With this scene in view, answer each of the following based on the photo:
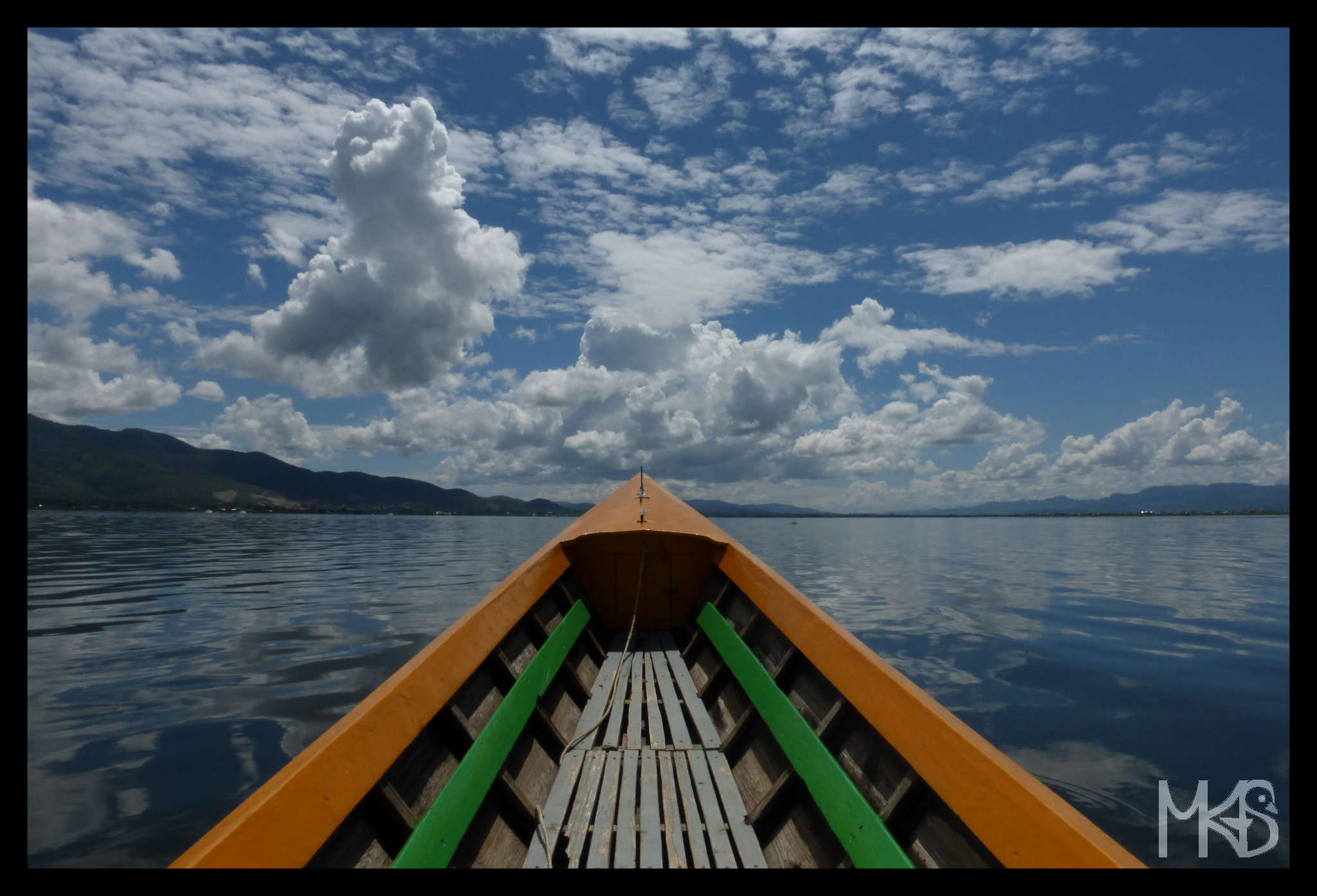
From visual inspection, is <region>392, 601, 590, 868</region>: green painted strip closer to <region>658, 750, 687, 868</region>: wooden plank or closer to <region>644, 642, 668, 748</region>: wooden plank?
<region>644, 642, 668, 748</region>: wooden plank

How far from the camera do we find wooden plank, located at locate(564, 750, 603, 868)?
3.20 metres

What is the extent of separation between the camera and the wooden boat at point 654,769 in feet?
7.39

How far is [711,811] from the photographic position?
140 inches

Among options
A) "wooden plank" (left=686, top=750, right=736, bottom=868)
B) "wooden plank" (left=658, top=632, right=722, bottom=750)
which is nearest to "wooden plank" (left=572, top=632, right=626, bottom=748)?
"wooden plank" (left=658, top=632, right=722, bottom=750)

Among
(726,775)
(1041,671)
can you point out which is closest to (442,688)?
(726,775)

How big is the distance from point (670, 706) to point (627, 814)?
157 cm

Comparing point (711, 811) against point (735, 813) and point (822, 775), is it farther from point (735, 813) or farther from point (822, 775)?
point (822, 775)

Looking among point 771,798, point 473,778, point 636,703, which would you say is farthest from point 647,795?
point 636,703

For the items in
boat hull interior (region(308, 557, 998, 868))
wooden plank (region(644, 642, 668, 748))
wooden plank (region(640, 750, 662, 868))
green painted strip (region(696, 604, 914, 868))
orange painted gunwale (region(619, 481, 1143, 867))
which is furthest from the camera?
wooden plank (region(644, 642, 668, 748))

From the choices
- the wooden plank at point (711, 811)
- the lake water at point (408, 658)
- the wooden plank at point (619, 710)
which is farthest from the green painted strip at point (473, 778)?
the lake water at point (408, 658)

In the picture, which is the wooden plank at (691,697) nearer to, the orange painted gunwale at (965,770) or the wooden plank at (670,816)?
the wooden plank at (670,816)

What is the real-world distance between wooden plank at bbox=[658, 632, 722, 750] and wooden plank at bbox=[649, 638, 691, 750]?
0.22 ft
